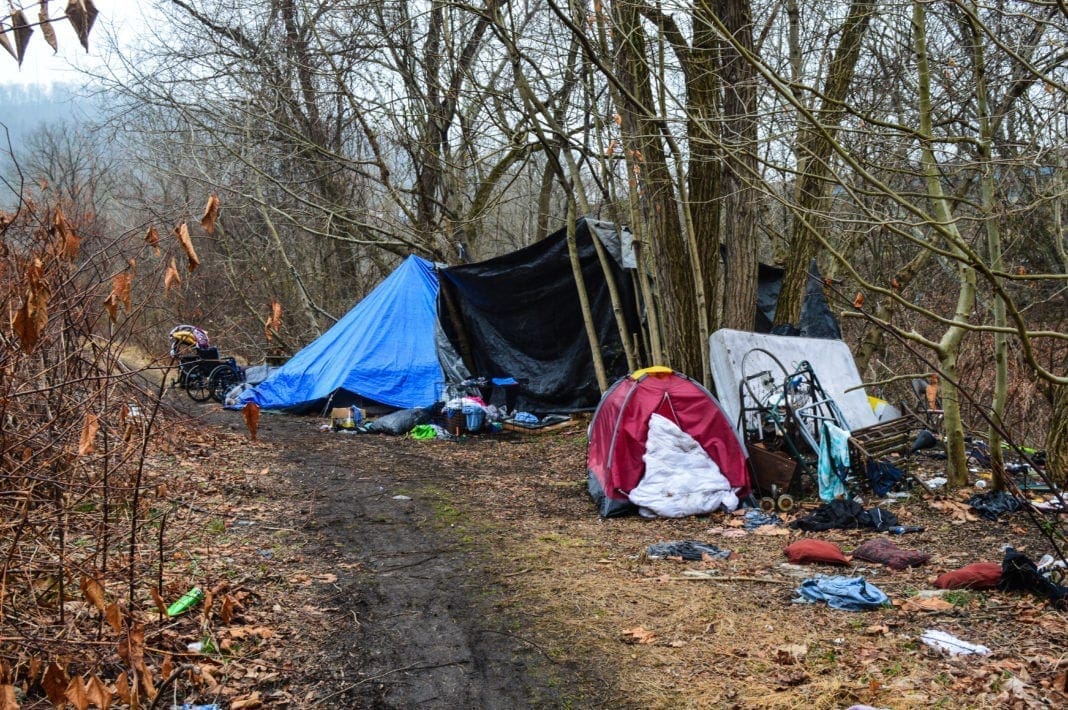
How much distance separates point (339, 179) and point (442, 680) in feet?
45.8

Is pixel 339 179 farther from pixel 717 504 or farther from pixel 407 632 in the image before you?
pixel 407 632

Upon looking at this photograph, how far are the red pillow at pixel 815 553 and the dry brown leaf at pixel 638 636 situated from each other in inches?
62.8

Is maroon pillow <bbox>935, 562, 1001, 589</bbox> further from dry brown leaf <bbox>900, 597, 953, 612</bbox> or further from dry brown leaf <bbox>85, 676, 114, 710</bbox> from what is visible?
dry brown leaf <bbox>85, 676, 114, 710</bbox>

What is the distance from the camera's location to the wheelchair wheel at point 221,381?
44.8ft

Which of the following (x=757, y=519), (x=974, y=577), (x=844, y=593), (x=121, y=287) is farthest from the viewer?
(x=757, y=519)

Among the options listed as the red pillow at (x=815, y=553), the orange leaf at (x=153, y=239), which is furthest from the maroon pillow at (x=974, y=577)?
the orange leaf at (x=153, y=239)

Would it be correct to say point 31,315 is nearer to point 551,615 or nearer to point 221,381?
point 551,615

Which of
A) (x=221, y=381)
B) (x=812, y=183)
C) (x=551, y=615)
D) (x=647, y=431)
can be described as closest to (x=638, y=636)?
(x=551, y=615)

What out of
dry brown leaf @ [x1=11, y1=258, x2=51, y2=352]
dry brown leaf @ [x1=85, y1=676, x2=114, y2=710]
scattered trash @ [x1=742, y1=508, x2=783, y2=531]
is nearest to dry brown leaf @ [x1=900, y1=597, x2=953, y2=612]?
scattered trash @ [x1=742, y1=508, x2=783, y2=531]

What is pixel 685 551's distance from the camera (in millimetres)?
5676

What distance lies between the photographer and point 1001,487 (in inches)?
256

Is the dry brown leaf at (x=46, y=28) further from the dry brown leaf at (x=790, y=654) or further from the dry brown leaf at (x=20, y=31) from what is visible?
the dry brown leaf at (x=790, y=654)

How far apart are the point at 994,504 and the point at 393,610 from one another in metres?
4.59

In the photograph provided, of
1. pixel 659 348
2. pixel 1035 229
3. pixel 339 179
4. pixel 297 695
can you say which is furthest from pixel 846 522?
pixel 339 179
